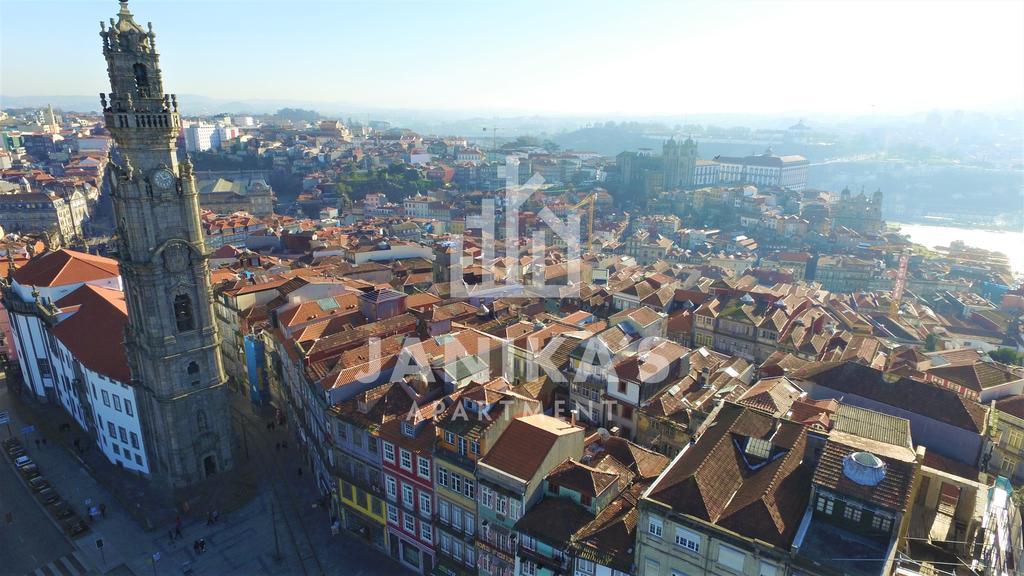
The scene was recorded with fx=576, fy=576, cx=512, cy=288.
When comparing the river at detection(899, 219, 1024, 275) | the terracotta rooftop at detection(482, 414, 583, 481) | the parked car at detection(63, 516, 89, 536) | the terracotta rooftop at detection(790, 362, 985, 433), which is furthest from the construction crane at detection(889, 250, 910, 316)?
the parked car at detection(63, 516, 89, 536)

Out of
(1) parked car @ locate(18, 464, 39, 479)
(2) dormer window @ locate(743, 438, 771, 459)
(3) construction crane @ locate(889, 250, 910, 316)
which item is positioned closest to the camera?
(2) dormer window @ locate(743, 438, 771, 459)

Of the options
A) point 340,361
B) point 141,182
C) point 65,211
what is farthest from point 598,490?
point 65,211

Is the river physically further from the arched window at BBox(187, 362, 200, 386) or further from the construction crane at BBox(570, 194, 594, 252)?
the arched window at BBox(187, 362, 200, 386)

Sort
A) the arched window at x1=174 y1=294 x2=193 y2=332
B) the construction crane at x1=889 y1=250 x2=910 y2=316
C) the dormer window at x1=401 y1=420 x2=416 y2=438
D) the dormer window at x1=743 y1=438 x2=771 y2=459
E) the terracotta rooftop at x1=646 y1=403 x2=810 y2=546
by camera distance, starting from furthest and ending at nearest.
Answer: the construction crane at x1=889 y1=250 x2=910 y2=316, the arched window at x1=174 y1=294 x2=193 y2=332, the dormer window at x1=401 y1=420 x2=416 y2=438, the dormer window at x1=743 y1=438 x2=771 y2=459, the terracotta rooftop at x1=646 y1=403 x2=810 y2=546

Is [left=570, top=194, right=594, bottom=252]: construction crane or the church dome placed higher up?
the church dome

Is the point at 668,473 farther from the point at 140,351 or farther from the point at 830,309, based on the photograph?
the point at 830,309

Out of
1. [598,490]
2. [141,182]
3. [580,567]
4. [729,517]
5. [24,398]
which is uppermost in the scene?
[141,182]
